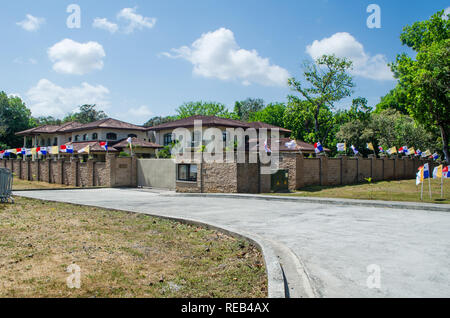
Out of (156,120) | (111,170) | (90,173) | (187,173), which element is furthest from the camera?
(156,120)

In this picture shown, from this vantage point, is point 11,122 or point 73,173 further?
point 11,122

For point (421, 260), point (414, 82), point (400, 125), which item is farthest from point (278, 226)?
point (400, 125)

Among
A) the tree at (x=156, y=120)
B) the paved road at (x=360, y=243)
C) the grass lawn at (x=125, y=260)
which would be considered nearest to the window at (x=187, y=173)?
the paved road at (x=360, y=243)

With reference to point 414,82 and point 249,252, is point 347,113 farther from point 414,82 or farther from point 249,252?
point 249,252

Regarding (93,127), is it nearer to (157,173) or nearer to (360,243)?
(157,173)

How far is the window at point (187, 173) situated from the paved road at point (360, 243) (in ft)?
32.1

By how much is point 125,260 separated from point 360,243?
508cm

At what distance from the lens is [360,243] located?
8.13 m

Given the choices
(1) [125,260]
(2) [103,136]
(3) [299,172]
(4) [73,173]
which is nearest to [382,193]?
(3) [299,172]

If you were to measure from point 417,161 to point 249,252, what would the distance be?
35737 millimetres

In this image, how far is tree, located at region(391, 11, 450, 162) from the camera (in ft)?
88.7

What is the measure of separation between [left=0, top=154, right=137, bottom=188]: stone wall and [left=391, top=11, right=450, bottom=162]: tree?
78.9 feet
